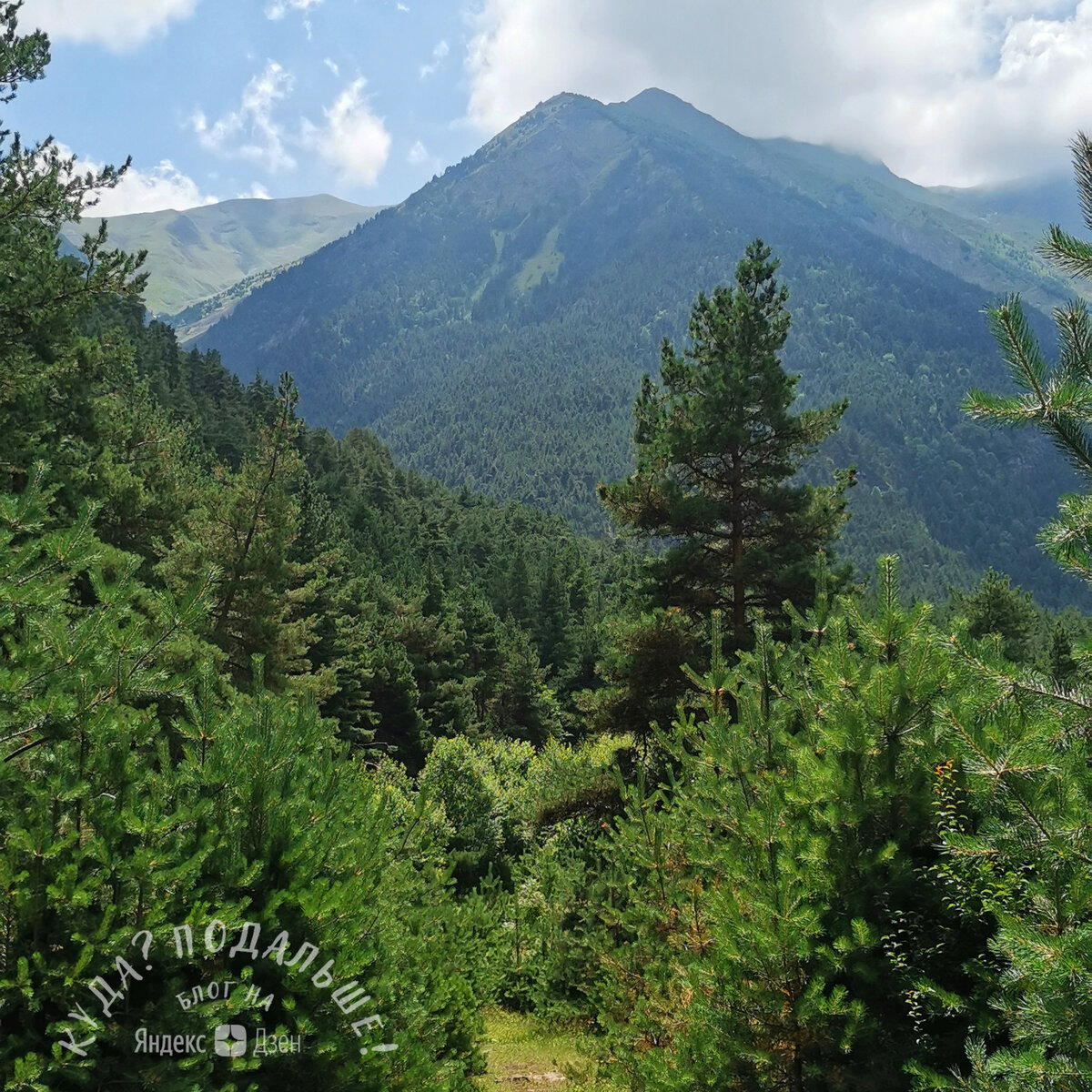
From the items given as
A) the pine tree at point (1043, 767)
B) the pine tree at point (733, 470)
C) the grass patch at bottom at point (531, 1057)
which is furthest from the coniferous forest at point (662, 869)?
the pine tree at point (733, 470)

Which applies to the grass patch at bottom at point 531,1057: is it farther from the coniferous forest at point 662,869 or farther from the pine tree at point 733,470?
the pine tree at point 733,470

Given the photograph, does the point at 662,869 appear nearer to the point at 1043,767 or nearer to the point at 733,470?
the point at 1043,767

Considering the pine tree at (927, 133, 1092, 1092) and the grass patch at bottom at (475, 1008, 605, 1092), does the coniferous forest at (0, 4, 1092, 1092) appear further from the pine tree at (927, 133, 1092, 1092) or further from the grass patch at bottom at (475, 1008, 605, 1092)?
the grass patch at bottom at (475, 1008, 605, 1092)

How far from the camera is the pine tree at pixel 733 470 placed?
13.9m

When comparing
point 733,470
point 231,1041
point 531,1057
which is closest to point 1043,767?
point 231,1041

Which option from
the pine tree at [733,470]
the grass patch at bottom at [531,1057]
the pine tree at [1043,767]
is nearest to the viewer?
the pine tree at [1043,767]

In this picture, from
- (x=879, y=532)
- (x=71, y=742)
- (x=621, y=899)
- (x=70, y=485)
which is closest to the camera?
(x=71, y=742)

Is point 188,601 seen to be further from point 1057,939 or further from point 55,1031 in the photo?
point 1057,939

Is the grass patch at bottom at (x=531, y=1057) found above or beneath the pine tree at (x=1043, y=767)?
beneath

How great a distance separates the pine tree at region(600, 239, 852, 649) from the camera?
1389 cm

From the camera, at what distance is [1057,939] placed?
3.00m

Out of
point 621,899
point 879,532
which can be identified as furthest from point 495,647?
point 879,532

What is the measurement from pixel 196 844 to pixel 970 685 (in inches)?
164

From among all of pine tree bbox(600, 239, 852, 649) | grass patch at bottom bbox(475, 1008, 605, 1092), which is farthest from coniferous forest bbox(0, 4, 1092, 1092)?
pine tree bbox(600, 239, 852, 649)
